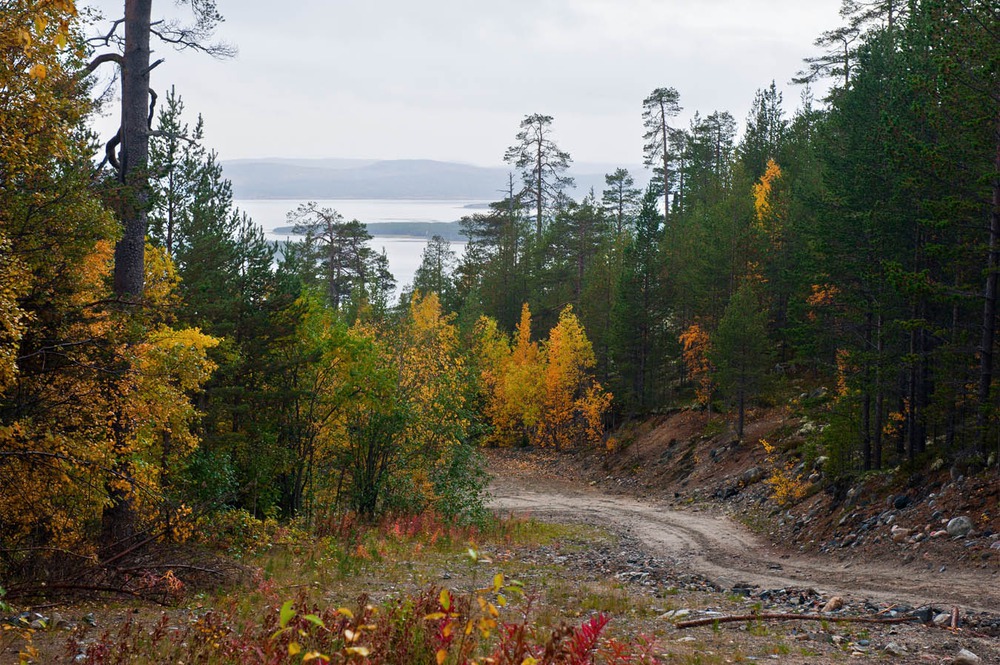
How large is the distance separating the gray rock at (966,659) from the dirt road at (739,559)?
3.07 meters

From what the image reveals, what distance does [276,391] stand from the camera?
72.3ft

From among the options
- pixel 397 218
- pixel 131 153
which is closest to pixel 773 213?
pixel 131 153

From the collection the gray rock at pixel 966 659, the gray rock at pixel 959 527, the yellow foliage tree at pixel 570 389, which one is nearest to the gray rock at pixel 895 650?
the gray rock at pixel 966 659

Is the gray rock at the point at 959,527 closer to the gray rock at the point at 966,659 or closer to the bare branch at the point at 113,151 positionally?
the gray rock at the point at 966,659

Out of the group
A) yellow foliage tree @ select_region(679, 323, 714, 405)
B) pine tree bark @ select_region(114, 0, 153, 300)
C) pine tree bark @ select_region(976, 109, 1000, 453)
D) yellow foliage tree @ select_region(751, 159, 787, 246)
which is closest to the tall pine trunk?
pine tree bark @ select_region(114, 0, 153, 300)

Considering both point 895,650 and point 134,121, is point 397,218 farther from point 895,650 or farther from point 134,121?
point 895,650

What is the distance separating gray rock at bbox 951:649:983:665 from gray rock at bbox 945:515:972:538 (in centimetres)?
852

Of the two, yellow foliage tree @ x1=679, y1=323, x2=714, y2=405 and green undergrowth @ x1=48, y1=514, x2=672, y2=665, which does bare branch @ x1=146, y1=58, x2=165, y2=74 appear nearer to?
green undergrowth @ x1=48, y1=514, x2=672, y2=665

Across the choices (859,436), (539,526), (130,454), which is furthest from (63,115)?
(859,436)

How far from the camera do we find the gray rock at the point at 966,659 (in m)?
8.21

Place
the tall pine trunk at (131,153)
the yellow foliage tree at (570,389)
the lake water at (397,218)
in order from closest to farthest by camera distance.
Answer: the tall pine trunk at (131,153) → the yellow foliage tree at (570,389) → the lake water at (397,218)

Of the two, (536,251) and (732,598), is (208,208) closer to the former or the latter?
(732,598)

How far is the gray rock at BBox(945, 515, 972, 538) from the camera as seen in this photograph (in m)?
15.7

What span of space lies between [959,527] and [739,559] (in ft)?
18.8
